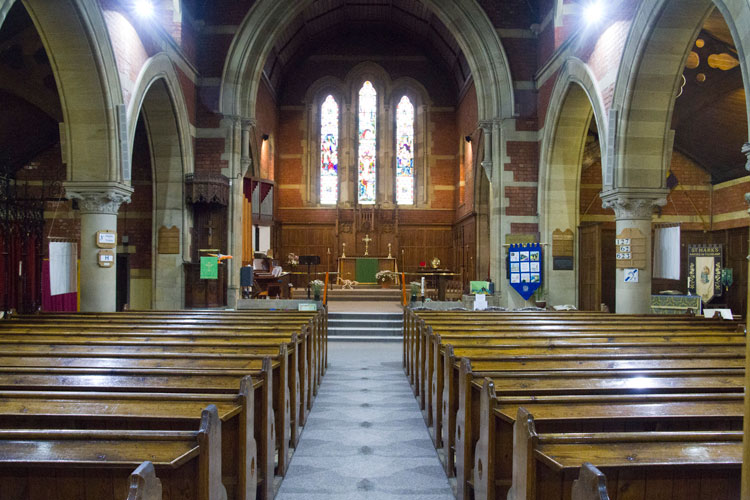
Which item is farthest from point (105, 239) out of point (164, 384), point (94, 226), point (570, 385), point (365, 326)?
point (570, 385)

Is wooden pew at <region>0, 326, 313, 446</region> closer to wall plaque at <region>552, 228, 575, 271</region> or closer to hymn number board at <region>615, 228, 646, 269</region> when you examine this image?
hymn number board at <region>615, 228, 646, 269</region>

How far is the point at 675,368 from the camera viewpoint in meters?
3.55

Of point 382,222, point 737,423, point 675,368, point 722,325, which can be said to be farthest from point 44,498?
point 382,222

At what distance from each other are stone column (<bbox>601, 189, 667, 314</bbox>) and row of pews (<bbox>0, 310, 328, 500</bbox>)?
18.0ft

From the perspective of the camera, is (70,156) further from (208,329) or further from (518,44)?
(518,44)

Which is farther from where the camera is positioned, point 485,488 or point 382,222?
point 382,222

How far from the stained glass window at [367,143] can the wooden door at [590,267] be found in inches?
334

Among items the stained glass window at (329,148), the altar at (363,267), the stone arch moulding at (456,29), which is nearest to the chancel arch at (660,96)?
the stone arch moulding at (456,29)

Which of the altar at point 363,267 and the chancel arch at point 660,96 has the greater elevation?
the chancel arch at point 660,96

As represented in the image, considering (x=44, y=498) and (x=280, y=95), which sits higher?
(x=280, y=95)

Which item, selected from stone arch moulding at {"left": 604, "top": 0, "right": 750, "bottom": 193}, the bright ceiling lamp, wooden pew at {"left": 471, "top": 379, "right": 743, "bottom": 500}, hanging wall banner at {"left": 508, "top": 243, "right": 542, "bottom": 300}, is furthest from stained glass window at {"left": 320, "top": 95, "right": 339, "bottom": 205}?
wooden pew at {"left": 471, "top": 379, "right": 743, "bottom": 500}

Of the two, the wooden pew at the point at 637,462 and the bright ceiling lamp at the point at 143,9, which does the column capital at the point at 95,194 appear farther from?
the wooden pew at the point at 637,462

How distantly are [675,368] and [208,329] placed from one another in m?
4.04

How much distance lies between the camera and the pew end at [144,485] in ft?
4.72
